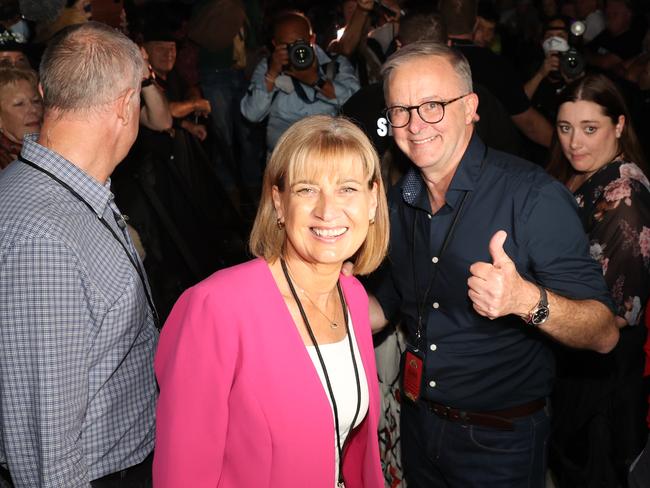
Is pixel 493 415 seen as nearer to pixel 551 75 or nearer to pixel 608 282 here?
pixel 608 282

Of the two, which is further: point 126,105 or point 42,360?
point 126,105

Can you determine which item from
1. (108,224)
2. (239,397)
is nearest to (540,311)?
(239,397)

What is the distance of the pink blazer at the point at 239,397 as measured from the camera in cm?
172

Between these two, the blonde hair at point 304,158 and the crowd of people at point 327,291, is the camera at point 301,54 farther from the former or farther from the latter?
the blonde hair at point 304,158

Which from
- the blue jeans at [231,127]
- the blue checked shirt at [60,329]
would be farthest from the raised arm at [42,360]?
the blue jeans at [231,127]

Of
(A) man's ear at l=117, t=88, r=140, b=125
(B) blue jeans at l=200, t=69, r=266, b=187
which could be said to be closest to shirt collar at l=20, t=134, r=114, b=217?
(A) man's ear at l=117, t=88, r=140, b=125

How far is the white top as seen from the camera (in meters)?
1.91

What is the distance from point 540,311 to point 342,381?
584mm

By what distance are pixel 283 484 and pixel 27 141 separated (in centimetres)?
110

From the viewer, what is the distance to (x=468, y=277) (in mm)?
2242

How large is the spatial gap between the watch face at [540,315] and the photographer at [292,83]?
2.91 meters

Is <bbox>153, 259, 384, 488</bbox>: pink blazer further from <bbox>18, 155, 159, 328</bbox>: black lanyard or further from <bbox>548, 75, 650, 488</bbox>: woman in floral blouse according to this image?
<bbox>548, 75, 650, 488</bbox>: woman in floral blouse

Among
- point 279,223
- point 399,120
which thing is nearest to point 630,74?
point 399,120

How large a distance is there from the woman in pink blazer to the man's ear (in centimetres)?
42
